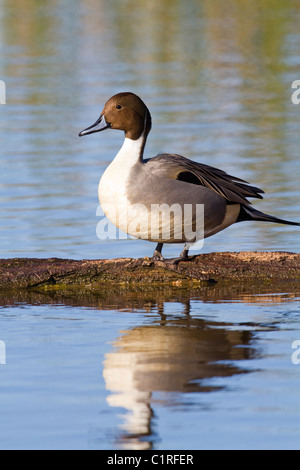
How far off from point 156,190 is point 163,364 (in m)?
1.91

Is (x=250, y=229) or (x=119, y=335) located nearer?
(x=119, y=335)

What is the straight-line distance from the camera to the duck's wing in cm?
761

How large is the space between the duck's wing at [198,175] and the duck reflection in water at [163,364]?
1.22m

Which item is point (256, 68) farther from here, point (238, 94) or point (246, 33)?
point (246, 33)

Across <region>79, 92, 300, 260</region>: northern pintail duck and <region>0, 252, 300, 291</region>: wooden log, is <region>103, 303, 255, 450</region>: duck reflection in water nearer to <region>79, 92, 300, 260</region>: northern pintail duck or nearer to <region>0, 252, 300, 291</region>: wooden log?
<region>0, 252, 300, 291</region>: wooden log

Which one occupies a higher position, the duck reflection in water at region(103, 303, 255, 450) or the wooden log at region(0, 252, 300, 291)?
the wooden log at region(0, 252, 300, 291)

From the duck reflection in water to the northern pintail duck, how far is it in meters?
0.79

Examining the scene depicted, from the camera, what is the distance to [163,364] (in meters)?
5.82

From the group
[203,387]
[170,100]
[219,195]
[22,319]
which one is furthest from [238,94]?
[203,387]

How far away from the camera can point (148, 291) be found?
7445 millimetres

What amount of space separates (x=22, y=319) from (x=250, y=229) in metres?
3.68

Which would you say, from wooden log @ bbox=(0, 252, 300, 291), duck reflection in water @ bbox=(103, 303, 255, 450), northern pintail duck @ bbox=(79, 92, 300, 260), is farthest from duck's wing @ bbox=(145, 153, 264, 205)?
duck reflection in water @ bbox=(103, 303, 255, 450)

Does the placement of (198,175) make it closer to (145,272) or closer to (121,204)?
(121,204)

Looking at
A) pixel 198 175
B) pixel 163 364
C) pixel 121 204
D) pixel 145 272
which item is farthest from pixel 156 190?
pixel 163 364
